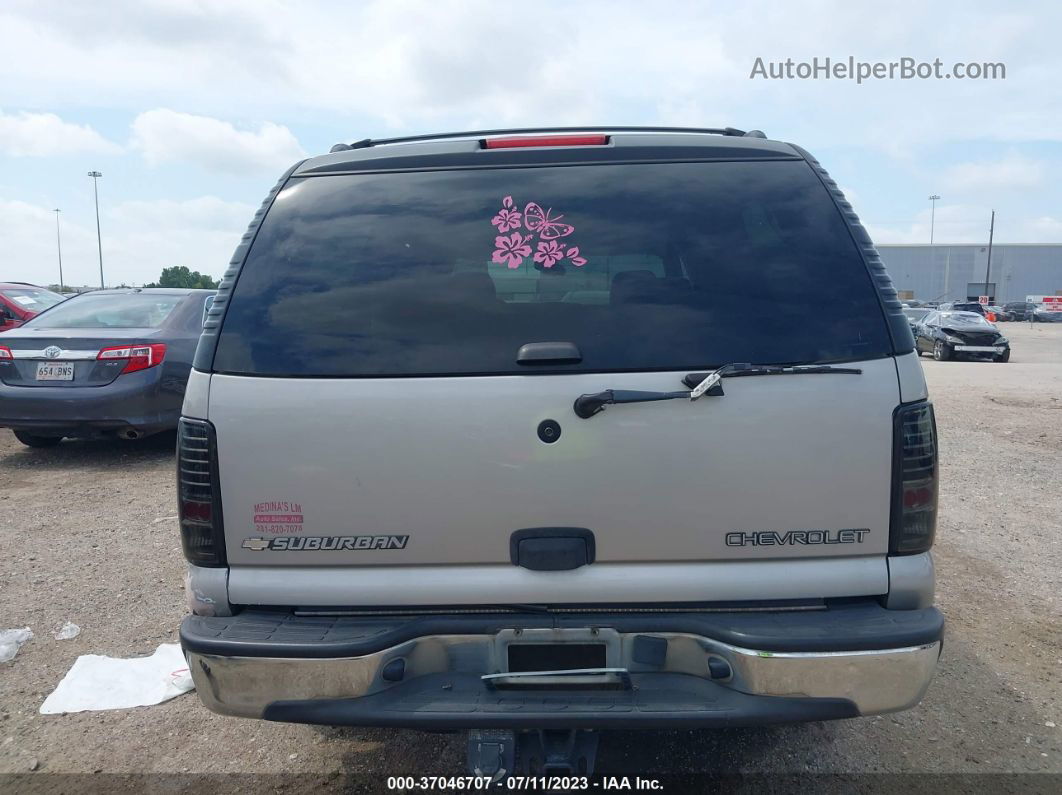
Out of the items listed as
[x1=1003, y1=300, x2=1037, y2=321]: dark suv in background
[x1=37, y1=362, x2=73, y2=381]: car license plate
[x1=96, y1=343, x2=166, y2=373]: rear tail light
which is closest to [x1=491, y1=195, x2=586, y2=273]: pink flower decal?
[x1=96, y1=343, x2=166, y2=373]: rear tail light

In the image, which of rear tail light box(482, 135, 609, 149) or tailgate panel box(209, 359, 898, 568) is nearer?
tailgate panel box(209, 359, 898, 568)

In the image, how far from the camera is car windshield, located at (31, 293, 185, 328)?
26.6ft

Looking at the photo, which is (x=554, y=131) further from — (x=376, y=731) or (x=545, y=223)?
(x=376, y=731)

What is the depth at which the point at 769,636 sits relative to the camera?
88.1 inches

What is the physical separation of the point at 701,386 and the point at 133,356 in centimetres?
658

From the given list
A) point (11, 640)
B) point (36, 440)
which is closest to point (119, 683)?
point (11, 640)

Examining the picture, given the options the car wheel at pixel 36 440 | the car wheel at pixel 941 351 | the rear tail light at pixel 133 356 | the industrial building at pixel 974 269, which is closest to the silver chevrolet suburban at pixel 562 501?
the rear tail light at pixel 133 356

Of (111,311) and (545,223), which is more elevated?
(545,223)

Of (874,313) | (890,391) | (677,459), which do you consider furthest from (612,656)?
(874,313)

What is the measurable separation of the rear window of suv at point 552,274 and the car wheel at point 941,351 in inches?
932

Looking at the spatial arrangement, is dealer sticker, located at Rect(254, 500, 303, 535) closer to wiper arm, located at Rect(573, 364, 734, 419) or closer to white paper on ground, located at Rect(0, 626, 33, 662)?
wiper arm, located at Rect(573, 364, 734, 419)

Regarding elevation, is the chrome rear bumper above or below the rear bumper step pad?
below

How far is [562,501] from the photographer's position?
233 cm

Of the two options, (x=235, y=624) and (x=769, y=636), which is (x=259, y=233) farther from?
(x=769, y=636)
